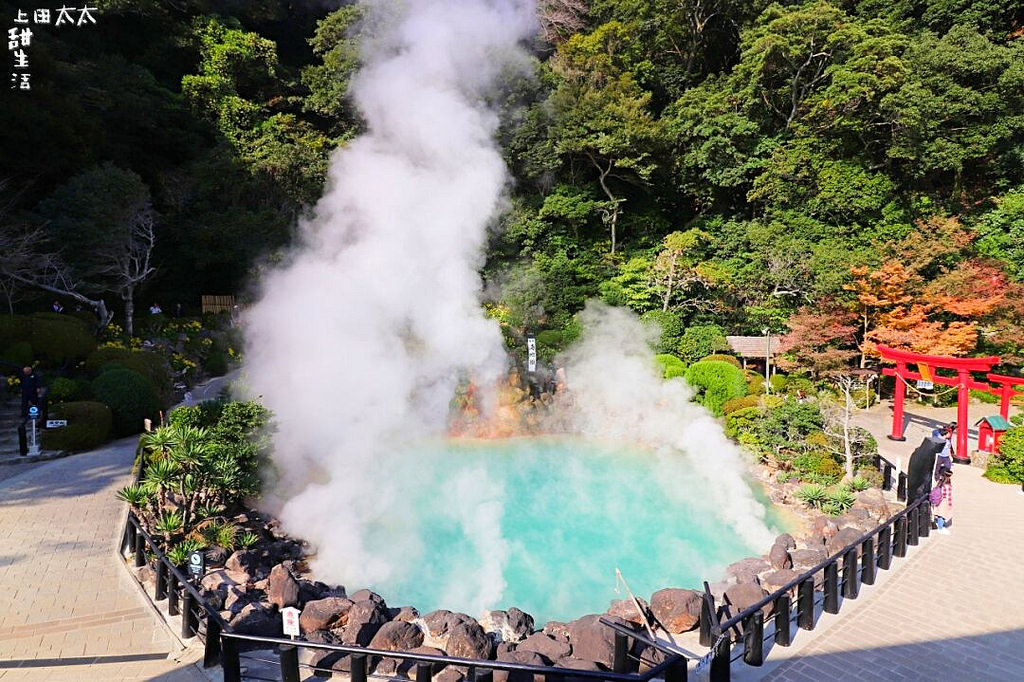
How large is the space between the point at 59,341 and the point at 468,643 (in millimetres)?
16147

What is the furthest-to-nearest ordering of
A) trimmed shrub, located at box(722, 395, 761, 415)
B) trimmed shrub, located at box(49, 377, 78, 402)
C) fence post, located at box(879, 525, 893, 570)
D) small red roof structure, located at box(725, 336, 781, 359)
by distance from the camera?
small red roof structure, located at box(725, 336, 781, 359)
trimmed shrub, located at box(722, 395, 761, 415)
trimmed shrub, located at box(49, 377, 78, 402)
fence post, located at box(879, 525, 893, 570)

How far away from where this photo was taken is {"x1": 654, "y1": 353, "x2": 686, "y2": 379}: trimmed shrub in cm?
1858

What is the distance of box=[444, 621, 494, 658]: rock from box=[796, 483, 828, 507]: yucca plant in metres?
7.58

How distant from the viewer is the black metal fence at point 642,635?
4.66 meters

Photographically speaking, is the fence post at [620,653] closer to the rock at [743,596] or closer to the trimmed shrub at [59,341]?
the rock at [743,596]

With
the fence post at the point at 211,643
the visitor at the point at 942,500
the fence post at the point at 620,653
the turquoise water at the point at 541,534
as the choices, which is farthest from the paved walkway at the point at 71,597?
the visitor at the point at 942,500

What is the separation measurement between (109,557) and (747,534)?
9811 millimetres

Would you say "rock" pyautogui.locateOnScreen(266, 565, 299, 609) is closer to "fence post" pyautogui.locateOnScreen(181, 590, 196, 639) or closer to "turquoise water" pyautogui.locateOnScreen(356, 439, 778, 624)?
"fence post" pyautogui.locateOnScreen(181, 590, 196, 639)

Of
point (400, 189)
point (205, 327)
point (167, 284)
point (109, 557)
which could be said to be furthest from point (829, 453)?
point (167, 284)

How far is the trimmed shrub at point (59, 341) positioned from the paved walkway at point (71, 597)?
22.0ft

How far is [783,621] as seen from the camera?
6254mm

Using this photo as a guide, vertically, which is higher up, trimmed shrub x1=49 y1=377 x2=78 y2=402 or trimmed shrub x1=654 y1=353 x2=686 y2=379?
trimmed shrub x1=654 y1=353 x2=686 y2=379

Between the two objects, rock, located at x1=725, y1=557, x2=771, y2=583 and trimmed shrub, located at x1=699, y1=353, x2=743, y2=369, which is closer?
rock, located at x1=725, y1=557, x2=771, y2=583

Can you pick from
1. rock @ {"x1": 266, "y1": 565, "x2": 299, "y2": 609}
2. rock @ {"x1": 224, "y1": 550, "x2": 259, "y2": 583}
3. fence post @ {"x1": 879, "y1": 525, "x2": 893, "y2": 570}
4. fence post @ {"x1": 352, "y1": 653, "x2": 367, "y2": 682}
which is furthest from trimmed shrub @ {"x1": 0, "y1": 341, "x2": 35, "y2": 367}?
fence post @ {"x1": 879, "y1": 525, "x2": 893, "y2": 570}
